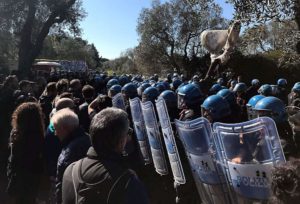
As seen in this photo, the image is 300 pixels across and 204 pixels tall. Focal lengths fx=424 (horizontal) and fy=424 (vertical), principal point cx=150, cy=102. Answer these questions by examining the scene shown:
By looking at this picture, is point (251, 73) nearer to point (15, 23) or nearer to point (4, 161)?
point (15, 23)

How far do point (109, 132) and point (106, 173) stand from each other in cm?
26

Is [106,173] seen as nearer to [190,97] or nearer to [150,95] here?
[190,97]

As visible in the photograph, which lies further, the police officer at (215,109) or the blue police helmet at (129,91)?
the blue police helmet at (129,91)

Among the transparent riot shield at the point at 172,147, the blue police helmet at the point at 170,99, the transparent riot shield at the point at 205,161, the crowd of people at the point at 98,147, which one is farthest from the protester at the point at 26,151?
the blue police helmet at the point at 170,99

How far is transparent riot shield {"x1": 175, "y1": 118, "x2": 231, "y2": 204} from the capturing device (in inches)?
146

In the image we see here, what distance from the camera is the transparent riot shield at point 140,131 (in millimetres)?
6074

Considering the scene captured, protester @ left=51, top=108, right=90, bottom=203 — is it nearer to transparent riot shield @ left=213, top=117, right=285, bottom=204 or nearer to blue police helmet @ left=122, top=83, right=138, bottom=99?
transparent riot shield @ left=213, top=117, right=285, bottom=204

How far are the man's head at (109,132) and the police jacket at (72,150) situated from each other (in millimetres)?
1126

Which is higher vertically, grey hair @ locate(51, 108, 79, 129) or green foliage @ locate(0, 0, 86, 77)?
green foliage @ locate(0, 0, 86, 77)

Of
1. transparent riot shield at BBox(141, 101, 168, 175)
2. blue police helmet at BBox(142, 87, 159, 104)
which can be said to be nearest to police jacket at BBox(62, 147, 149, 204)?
transparent riot shield at BBox(141, 101, 168, 175)

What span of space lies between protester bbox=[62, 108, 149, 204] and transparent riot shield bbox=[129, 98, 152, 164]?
3.32m

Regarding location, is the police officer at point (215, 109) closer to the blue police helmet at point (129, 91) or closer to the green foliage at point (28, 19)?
the blue police helmet at point (129, 91)

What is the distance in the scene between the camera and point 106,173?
2.51m

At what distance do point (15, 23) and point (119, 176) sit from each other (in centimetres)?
2679
